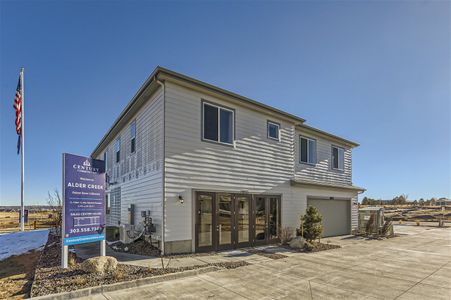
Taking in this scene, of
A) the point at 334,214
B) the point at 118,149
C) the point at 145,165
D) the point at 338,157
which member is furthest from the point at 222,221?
the point at 338,157

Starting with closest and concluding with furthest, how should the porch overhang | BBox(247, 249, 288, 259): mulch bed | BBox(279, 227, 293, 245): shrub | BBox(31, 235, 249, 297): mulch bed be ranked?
BBox(31, 235, 249, 297): mulch bed < BBox(247, 249, 288, 259): mulch bed < BBox(279, 227, 293, 245): shrub < the porch overhang

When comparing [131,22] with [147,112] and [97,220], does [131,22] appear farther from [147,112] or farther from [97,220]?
[97,220]

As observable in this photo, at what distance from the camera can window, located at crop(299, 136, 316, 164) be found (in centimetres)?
1550

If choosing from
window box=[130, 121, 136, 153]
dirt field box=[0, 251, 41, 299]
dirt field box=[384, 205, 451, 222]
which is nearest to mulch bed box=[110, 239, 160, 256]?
dirt field box=[0, 251, 41, 299]

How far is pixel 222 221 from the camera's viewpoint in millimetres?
10453

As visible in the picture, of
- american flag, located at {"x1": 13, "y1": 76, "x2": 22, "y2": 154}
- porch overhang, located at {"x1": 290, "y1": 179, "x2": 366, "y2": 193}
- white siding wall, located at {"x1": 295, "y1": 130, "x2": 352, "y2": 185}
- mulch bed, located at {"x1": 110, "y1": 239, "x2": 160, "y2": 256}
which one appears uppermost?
american flag, located at {"x1": 13, "y1": 76, "x2": 22, "y2": 154}

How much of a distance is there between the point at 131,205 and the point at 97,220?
4.85 meters

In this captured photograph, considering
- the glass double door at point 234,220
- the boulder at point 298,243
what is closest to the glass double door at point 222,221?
the glass double door at point 234,220

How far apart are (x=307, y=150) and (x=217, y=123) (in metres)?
7.11

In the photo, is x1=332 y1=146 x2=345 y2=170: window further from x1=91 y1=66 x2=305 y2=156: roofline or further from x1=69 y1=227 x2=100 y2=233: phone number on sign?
x1=69 y1=227 x2=100 y2=233: phone number on sign

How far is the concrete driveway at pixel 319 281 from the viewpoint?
19.0ft

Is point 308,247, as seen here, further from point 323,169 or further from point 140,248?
point 323,169

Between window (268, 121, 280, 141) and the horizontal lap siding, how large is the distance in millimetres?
234

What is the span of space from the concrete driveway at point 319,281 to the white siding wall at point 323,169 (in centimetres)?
600
